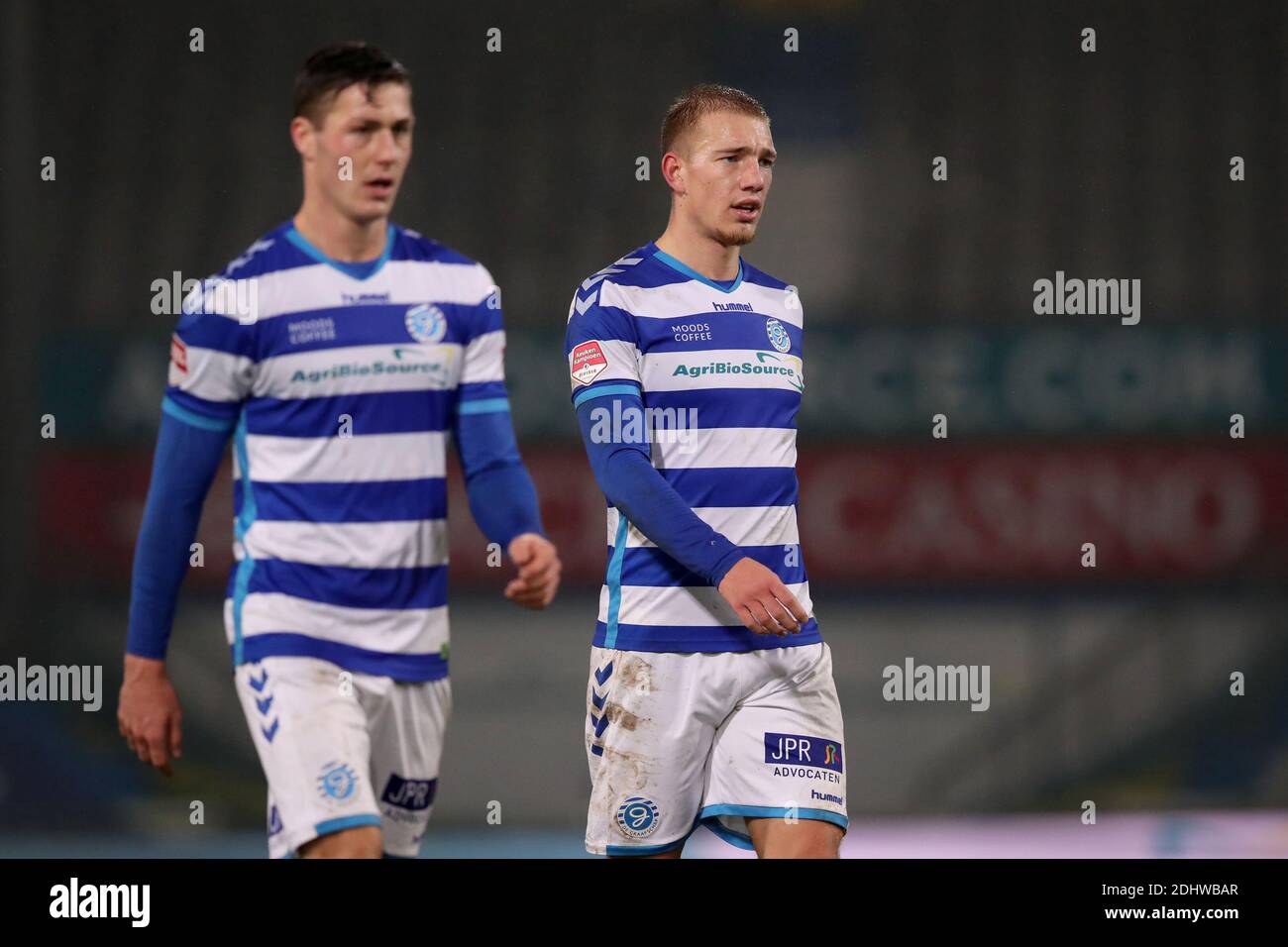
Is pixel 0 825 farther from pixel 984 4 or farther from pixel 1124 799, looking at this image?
pixel 984 4

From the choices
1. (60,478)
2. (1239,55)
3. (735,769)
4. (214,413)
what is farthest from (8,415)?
(1239,55)

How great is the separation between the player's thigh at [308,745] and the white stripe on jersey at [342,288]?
0.69 metres

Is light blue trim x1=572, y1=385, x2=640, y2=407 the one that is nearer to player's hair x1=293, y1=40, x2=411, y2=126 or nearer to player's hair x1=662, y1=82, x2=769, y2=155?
player's hair x1=662, y1=82, x2=769, y2=155

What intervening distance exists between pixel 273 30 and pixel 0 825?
2.63 metres

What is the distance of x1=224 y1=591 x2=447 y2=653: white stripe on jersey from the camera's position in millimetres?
3209

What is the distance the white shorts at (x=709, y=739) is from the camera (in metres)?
3.60

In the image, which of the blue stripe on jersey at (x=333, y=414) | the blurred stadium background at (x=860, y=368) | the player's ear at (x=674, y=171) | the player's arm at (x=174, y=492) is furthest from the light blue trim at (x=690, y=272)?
the blurred stadium background at (x=860, y=368)

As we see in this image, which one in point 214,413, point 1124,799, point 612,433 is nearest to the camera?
point 214,413

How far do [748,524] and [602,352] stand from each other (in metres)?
0.49

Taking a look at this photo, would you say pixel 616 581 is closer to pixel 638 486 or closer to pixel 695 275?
pixel 638 486

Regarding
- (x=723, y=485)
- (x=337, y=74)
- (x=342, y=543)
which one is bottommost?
(x=342, y=543)

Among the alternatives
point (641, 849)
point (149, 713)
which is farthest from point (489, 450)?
point (641, 849)

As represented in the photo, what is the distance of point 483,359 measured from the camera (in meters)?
3.41

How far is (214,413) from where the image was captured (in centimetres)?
328
